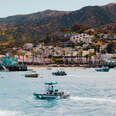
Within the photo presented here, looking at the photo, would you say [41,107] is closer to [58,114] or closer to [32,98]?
[58,114]

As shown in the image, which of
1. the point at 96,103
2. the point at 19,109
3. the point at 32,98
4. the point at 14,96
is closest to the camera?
the point at 19,109

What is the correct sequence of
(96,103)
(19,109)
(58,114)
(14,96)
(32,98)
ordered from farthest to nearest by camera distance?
1. (14,96)
2. (32,98)
3. (96,103)
4. (19,109)
5. (58,114)

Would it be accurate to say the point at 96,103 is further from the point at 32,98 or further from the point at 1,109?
the point at 1,109

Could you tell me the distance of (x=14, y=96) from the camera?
86.0 meters

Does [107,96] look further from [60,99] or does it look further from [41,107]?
[41,107]

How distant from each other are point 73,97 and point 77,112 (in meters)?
19.4

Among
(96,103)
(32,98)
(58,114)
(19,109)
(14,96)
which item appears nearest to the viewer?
(58,114)

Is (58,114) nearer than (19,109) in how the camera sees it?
Yes

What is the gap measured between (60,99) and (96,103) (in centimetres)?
875

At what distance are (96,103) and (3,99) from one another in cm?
2256

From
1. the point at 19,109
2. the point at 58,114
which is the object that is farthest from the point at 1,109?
the point at 58,114

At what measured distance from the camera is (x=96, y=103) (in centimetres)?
7406

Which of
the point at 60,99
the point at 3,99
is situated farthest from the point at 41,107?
the point at 3,99

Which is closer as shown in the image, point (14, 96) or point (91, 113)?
point (91, 113)
